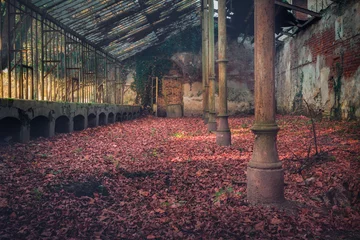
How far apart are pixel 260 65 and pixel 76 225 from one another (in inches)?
100

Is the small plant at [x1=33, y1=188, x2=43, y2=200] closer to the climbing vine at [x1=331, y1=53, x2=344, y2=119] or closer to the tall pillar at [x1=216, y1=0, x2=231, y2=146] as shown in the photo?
the tall pillar at [x1=216, y1=0, x2=231, y2=146]

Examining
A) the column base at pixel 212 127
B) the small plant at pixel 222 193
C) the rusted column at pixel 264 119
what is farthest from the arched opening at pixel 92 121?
the rusted column at pixel 264 119

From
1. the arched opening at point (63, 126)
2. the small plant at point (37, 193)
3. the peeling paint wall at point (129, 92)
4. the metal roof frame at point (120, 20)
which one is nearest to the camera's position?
the small plant at point (37, 193)

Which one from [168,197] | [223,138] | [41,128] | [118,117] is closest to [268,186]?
[168,197]

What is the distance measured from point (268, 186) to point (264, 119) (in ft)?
2.43

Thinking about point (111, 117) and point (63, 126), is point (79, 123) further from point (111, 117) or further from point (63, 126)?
point (111, 117)

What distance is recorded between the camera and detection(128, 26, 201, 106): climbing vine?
73.0ft

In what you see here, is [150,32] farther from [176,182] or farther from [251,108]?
[176,182]

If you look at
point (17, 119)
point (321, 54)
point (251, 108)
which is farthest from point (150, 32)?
point (17, 119)

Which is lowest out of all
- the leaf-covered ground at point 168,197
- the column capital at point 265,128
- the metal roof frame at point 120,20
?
the leaf-covered ground at point 168,197

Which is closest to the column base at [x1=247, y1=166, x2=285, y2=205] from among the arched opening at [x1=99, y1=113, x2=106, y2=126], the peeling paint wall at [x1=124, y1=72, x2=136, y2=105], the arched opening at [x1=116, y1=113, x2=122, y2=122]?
the arched opening at [x1=99, y1=113, x2=106, y2=126]

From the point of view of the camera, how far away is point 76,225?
302cm

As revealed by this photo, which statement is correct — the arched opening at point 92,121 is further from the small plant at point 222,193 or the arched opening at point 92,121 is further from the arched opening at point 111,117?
the small plant at point 222,193

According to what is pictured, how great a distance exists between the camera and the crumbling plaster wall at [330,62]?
9.48 meters
